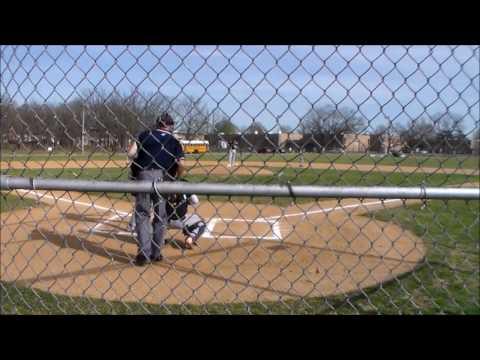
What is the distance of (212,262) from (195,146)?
321cm

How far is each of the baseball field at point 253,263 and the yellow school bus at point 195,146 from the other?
0.06 m

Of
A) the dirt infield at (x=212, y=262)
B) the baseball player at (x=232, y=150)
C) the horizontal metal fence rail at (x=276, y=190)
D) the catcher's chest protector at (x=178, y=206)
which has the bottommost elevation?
the dirt infield at (x=212, y=262)

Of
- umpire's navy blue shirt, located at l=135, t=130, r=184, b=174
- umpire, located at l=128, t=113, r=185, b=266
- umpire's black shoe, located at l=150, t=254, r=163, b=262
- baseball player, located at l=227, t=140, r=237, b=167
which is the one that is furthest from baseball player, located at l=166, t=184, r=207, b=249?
baseball player, located at l=227, t=140, r=237, b=167

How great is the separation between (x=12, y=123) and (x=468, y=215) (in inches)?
378

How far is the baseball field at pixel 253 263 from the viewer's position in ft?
9.11

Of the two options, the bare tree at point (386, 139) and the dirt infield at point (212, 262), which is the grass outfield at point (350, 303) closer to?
the dirt infield at point (212, 262)

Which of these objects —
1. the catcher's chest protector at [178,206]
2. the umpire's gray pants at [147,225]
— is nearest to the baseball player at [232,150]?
the umpire's gray pants at [147,225]

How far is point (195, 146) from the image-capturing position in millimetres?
2357

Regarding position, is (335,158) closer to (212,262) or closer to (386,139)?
(386,139)

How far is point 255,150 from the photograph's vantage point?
2199 millimetres

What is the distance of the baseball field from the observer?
2775 mm

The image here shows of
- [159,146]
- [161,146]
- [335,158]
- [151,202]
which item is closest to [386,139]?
[335,158]
